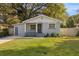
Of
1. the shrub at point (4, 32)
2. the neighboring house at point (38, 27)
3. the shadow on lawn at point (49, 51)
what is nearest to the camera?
the shadow on lawn at point (49, 51)

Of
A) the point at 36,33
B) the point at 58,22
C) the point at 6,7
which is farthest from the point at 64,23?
the point at 6,7

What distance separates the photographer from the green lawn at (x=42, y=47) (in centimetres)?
966

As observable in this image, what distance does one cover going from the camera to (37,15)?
10.2m

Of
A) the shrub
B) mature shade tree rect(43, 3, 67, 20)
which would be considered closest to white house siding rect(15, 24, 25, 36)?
the shrub

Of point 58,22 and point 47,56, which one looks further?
point 58,22

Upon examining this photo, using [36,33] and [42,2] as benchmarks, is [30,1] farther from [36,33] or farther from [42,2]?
[36,33]

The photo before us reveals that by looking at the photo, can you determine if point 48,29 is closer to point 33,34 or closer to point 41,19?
point 41,19

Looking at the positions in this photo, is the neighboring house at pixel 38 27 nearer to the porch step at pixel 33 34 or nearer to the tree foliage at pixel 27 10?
the porch step at pixel 33 34

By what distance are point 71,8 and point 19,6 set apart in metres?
1.40

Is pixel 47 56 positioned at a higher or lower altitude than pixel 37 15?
lower

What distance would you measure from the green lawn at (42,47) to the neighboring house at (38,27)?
283 millimetres

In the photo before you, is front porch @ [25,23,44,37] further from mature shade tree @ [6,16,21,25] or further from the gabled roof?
mature shade tree @ [6,16,21,25]

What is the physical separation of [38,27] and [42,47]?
90 centimetres

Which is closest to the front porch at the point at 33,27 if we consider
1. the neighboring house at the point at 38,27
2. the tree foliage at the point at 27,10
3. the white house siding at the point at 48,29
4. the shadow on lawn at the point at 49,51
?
the neighboring house at the point at 38,27
